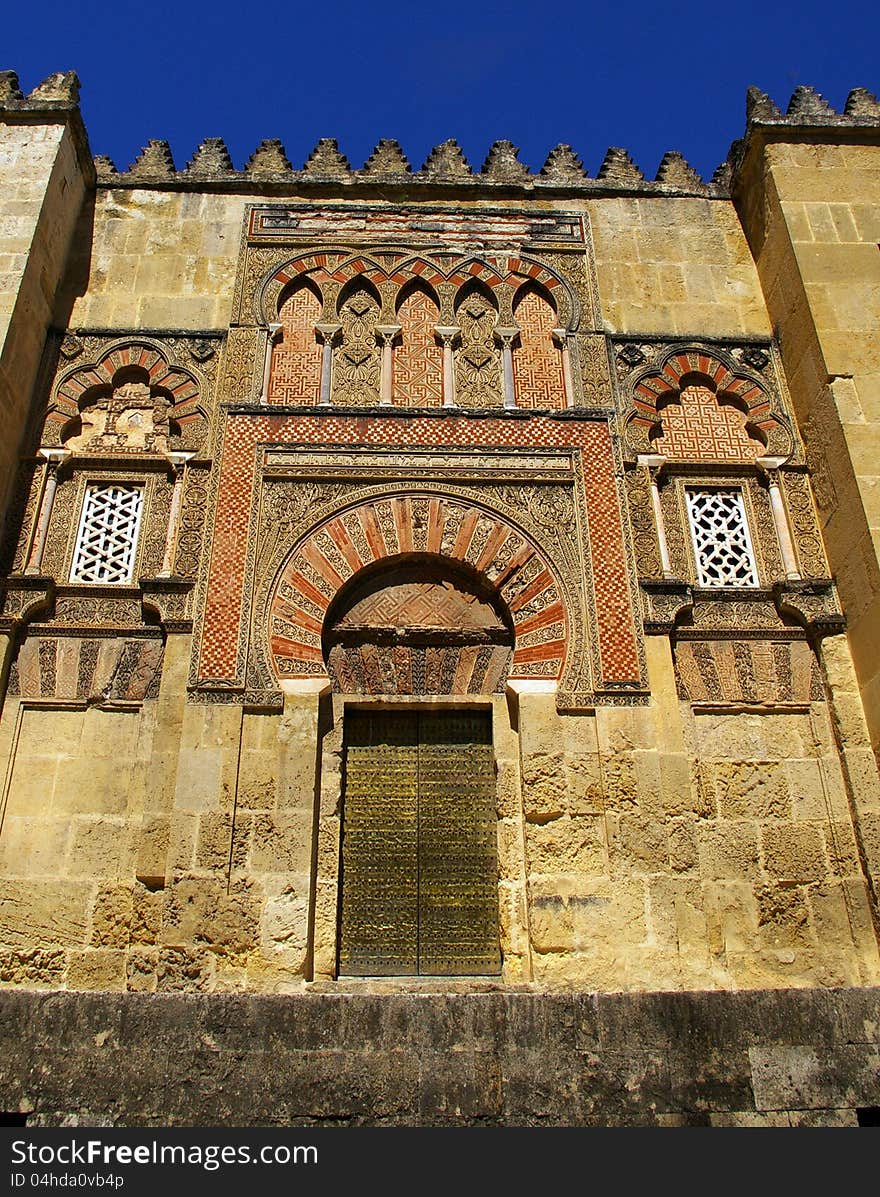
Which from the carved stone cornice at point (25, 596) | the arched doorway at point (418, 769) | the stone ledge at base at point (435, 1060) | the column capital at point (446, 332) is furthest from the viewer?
the column capital at point (446, 332)

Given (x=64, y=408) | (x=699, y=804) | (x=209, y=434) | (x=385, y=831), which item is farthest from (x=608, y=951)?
(x=64, y=408)

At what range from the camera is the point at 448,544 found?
17.7ft

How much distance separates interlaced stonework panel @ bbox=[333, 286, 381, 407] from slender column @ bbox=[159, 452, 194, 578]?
1.05 meters

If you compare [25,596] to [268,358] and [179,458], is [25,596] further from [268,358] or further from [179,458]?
[268,358]

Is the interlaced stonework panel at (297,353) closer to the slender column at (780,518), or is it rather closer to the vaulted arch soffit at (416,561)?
the vaulted arch soffit at (416,561)

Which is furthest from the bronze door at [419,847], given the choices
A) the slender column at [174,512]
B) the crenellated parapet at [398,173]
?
the crenellated parapet at [398,173]

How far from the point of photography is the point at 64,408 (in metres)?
5.85

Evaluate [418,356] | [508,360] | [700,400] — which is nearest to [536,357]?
[508,360]

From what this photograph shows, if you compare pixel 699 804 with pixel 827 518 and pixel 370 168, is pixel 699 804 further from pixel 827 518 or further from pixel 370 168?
pixel 370 168

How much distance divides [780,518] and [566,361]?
5.60ft

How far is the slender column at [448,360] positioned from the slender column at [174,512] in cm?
165

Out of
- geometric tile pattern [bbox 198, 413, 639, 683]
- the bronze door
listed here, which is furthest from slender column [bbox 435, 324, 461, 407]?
the bronze door

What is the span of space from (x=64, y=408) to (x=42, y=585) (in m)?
1.30

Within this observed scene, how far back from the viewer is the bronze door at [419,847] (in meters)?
4.66
